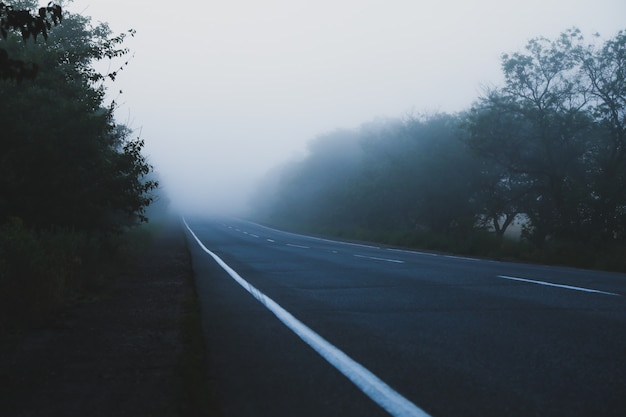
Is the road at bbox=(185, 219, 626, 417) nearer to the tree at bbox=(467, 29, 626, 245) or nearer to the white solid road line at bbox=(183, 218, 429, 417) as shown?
the white solid road line at bbox=(183, 218, 429, 417)

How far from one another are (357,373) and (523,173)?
27.9 meters

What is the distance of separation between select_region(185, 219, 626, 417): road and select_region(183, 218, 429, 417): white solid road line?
1cm

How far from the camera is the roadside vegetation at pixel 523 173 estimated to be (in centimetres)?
2333

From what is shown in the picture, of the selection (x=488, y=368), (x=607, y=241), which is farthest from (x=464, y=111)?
(x=488, y=368)

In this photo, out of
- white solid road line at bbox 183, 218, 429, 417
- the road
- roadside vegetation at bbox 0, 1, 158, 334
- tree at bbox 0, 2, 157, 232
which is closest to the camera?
white solid road line at bbox 183, 218, 429, 417

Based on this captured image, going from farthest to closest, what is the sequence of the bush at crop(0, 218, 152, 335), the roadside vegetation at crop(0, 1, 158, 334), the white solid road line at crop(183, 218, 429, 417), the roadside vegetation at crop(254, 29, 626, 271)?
the roadside vegetation at crop(254, 29, 626, 271) → the roadside vegetation at crop(0, 1, 158, 334) → the bush at crop(0, 218, 152, 335) → the white solid road line at crop(183, 218, 429, 417)

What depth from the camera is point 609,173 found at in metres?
24.5

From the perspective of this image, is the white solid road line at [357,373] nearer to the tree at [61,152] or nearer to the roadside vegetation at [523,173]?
the tree at [61,152]

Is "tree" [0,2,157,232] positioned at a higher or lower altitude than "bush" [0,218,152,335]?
higher

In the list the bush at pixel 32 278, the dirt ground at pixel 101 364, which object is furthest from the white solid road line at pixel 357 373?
the bush at pixel 32 278

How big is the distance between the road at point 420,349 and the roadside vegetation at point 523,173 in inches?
425

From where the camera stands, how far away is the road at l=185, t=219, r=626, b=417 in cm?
398

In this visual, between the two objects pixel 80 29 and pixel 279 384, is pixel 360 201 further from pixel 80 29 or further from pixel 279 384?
pixel 279 384

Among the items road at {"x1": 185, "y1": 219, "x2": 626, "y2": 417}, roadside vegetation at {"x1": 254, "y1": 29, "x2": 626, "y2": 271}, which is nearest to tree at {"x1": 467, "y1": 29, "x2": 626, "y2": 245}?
roadside vegetation at {"x1": 254, "y1": 29, "x2": 626, "y2": 271}
